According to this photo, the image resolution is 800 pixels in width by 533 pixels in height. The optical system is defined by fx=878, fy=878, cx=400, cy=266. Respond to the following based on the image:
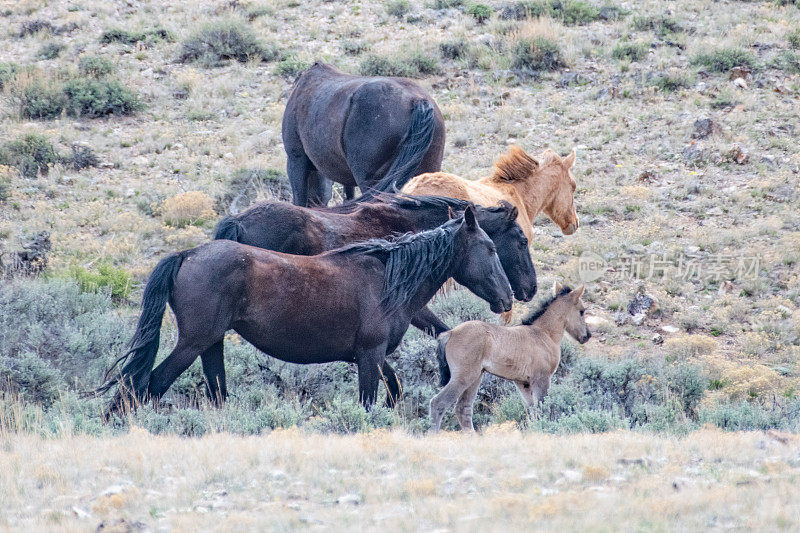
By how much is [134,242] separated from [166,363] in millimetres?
5931

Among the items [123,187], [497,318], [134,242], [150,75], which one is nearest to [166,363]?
[497,318]

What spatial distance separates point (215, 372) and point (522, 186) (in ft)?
12.9

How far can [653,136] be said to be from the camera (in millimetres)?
14203

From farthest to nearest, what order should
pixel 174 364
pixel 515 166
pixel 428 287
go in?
pixel 515 166 → pixel 428 287 → pixel 174 364

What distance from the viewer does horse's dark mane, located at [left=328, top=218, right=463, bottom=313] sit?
260 inches

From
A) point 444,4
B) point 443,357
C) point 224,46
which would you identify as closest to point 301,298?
point 443,357

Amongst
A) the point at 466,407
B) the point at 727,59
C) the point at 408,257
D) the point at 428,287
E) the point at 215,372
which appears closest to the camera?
the point at 215,372

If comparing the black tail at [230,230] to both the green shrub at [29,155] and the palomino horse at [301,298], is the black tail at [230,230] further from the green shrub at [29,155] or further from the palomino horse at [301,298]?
the green shrub at [29,155]

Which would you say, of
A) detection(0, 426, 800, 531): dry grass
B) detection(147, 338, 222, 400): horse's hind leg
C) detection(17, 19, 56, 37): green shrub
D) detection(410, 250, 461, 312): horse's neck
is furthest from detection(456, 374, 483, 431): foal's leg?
detection(17, 19, 56, 37): green shrub

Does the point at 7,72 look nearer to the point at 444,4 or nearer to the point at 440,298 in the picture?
the point at 444,4

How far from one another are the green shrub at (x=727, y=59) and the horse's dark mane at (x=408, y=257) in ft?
36.8

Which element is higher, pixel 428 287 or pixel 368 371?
pixel 428 287

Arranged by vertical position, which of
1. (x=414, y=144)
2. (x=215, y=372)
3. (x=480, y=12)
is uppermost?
(x=414, y=144)

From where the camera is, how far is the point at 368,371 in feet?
21.3
